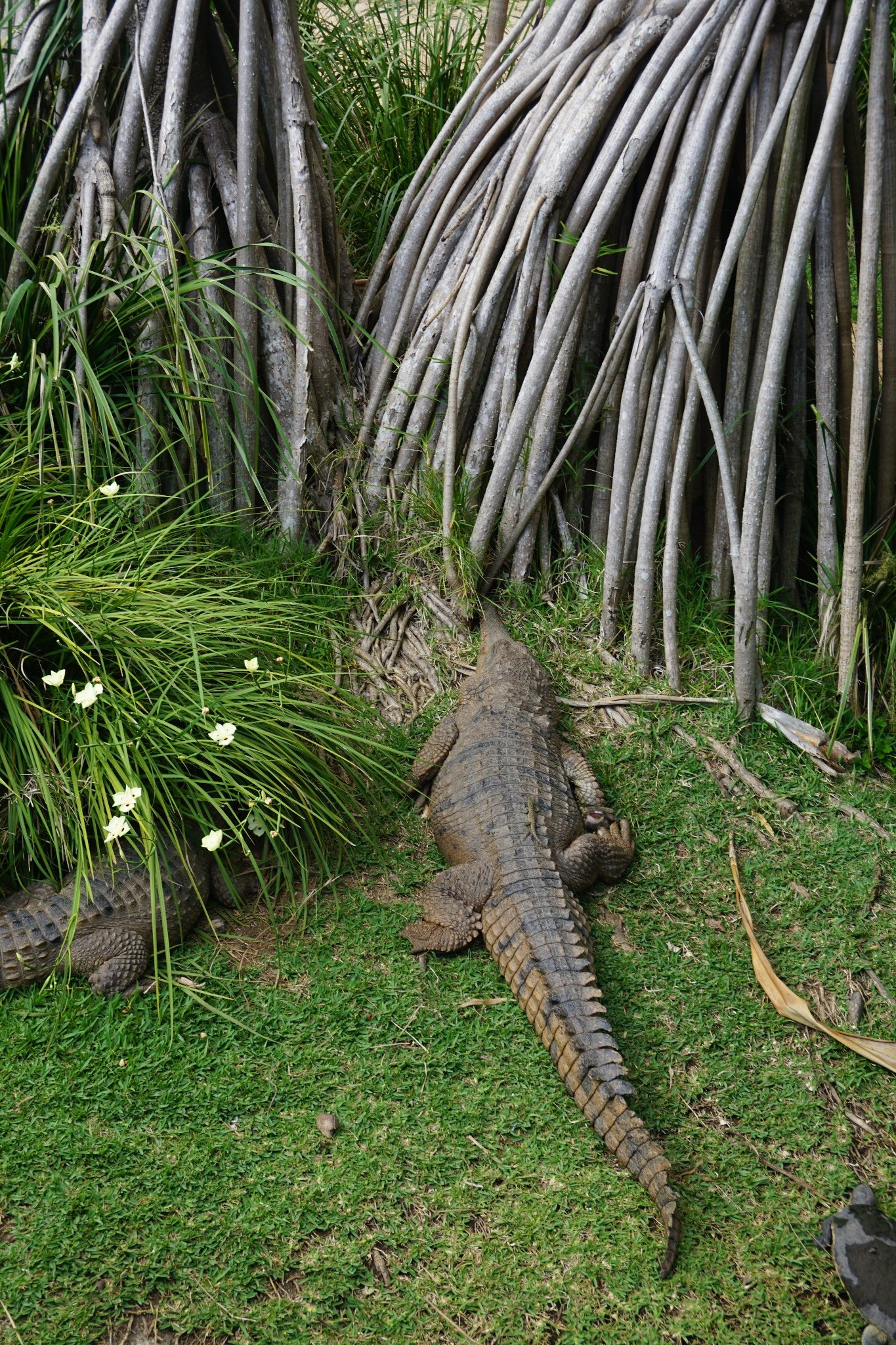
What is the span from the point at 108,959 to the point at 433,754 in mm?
1236

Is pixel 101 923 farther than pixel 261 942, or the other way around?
pixel 261 942

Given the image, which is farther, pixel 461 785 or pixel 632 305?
pixel 632 305

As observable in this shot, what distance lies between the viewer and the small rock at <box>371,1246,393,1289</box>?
88.7 inches

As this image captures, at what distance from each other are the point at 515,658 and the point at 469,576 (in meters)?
0.42

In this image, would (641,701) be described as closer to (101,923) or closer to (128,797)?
(128,797)

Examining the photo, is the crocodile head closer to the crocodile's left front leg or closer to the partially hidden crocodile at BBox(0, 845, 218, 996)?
the crocodile's left front leg

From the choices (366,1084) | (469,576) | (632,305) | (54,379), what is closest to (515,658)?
(469,576)

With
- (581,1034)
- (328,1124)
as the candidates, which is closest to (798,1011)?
(581,1034)

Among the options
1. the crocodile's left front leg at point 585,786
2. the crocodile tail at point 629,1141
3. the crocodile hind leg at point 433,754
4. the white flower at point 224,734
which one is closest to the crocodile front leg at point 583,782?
the crocodile's left front leg at point 585,786

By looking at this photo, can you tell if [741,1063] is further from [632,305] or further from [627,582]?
[632,305]

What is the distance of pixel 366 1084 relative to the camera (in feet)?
8.60

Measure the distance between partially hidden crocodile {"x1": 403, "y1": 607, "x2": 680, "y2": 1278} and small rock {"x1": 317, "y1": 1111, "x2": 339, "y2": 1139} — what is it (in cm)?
55

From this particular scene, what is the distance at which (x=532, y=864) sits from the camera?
9.68 ft

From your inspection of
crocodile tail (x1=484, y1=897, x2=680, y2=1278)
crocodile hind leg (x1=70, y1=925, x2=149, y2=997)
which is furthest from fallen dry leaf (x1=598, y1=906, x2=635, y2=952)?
crocodile hind leg (x1=70, y1=925, x2=149, y2=997)
